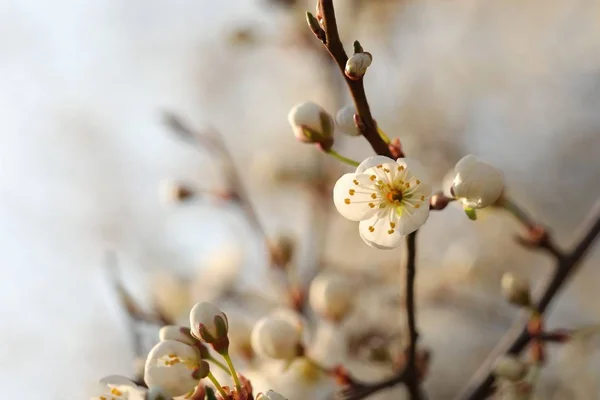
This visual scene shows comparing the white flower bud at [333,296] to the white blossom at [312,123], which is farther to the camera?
the white flower bud at [333,296]

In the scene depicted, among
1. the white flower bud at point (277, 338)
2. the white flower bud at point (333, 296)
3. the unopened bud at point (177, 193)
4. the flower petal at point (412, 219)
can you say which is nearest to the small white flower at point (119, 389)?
the white flower bud at point (277, 338)

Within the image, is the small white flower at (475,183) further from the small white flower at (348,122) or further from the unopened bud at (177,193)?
the unopened bud at (177,193)

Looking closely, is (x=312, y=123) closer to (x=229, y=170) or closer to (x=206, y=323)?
(x=206, y=323)

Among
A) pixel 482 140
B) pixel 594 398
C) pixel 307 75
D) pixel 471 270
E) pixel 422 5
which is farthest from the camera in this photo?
pixel 307 75

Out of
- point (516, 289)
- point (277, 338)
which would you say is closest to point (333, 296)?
point (277, 338)

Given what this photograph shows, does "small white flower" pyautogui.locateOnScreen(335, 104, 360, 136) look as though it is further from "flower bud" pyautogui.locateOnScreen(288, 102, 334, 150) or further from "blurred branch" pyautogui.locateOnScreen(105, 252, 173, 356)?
"blurred branch" pyautogui.locateOnScreen(105, 252, 173, 356)

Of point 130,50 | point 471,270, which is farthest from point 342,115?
point 130,50

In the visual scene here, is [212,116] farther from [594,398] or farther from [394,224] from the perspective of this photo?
[394,224]
